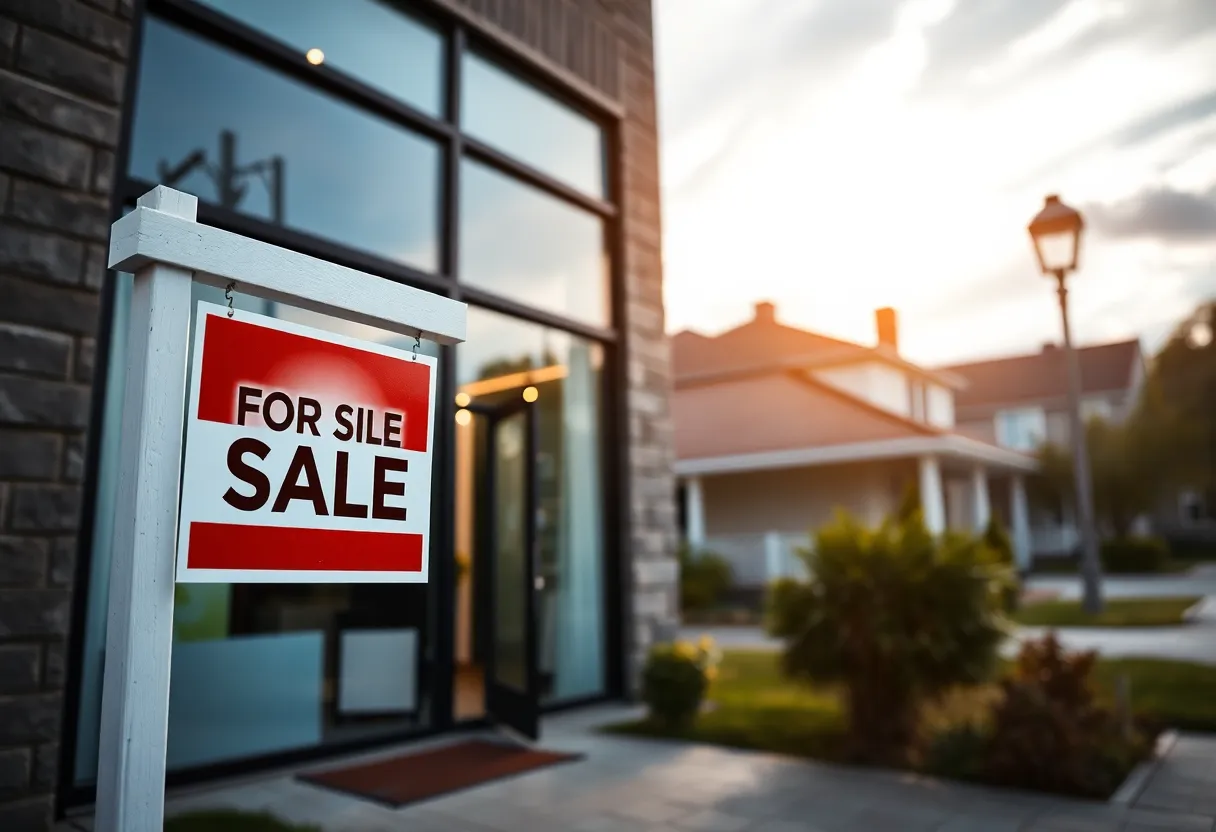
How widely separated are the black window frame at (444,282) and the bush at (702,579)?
791 centimetres

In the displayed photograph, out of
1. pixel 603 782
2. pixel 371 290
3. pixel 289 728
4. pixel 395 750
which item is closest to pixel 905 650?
pixel 603 782

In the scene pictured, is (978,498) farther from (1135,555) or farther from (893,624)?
(893,624)

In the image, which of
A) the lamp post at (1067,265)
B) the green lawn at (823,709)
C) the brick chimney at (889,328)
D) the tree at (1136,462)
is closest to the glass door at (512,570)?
the green lawn at (823,709)

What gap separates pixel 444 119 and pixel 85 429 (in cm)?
324

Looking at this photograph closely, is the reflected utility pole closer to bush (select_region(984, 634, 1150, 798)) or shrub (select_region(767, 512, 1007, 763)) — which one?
shrub (select_region(767, 512, 1007, 763))

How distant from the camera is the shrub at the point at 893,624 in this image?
14.8 feet

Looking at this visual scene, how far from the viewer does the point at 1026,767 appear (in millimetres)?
4070

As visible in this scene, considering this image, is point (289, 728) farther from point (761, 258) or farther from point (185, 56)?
point (761, 258)

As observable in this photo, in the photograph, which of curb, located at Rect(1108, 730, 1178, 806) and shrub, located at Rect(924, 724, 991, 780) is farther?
shrub, located at Rect(924, 724, 991, 780)

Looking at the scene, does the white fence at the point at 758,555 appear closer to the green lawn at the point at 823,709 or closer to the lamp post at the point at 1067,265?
the lamp post at the point at 1067,265

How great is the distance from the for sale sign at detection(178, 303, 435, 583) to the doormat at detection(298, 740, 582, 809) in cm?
262

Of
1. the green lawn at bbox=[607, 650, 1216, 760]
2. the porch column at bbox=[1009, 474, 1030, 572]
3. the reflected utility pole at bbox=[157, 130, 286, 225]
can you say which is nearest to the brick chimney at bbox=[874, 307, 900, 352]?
the porch column at bbox=[1009, 474, 1030, 572]

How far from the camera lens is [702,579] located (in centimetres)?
1455

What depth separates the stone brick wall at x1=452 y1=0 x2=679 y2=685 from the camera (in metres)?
6.57
